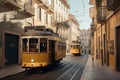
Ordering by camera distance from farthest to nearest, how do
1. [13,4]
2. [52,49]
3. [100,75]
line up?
[13,4] → [52,49] → [100,75]

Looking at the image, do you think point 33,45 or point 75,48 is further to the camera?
point 75,48

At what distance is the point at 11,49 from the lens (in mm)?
26047

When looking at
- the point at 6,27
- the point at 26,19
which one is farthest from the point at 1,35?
the point at 26,19

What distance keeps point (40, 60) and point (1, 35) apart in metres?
5.04

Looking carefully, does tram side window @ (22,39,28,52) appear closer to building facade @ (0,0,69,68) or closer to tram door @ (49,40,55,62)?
tram door @ (49,40,55,62)

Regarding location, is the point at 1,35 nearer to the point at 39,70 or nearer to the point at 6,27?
the point at 6,27

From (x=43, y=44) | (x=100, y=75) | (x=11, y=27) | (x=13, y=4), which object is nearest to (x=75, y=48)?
(x=11, y=27)

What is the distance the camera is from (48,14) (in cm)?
4606

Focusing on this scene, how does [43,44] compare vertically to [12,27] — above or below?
below

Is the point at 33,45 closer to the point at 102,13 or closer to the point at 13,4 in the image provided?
the point at 13,4

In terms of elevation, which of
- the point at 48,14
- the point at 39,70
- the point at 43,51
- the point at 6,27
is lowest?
the point at 39,70

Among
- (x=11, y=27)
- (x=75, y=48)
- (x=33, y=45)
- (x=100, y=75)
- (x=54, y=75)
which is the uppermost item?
(x=11, y=27)

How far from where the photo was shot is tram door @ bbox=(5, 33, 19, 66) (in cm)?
2483

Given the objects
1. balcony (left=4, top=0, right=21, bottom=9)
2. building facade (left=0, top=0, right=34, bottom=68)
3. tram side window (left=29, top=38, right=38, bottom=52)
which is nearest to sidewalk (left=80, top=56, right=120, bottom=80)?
tram side window (left=29, top=38, right=38, bottom=52)
